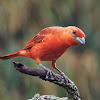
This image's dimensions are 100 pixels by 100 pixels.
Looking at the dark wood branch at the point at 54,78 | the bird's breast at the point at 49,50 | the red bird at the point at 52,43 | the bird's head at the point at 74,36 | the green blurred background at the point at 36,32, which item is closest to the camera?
the dark wood branch at the point at 54,78

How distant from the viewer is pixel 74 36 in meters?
3.35

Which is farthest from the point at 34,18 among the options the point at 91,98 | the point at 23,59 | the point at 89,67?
the point at 91,98

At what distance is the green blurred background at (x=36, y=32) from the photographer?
21.2 feet

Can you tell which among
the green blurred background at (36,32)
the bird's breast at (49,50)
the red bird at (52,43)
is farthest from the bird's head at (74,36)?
the green blurred background at (36,32)

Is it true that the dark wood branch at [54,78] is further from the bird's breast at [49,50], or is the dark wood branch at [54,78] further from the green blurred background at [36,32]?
the green blurred background at [36,32]

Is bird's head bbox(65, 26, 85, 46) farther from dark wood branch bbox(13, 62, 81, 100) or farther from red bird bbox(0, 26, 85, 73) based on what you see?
dark wood branch bbox(13, 62, 81, 100)

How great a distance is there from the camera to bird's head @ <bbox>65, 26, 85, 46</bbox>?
3264mm

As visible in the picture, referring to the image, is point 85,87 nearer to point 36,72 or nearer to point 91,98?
point 91,98

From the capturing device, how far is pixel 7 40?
701 centimetres

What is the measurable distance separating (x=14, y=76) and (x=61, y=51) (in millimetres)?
3017

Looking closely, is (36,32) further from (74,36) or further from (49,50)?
(74,36)

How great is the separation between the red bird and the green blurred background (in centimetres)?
230

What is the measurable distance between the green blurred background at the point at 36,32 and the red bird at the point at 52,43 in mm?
2304

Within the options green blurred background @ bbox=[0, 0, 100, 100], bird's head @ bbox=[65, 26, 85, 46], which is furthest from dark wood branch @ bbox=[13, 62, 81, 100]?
green blurred background @ bbox=[0, 0, 100, 100]
